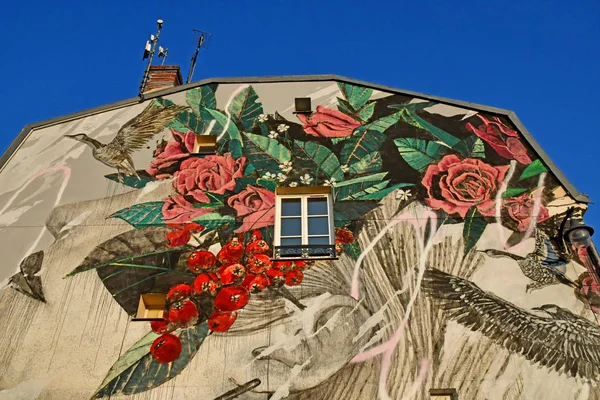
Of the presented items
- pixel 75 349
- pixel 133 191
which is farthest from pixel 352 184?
pixel 75 349

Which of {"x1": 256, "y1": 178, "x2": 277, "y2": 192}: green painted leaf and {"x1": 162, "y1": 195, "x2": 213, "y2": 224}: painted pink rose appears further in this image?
{"x1": 256, "y1": 178, "x2": 277, "y2": 192}: green painted leaf

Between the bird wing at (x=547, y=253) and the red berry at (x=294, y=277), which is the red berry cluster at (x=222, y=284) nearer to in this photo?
the red berry at (x=294, y=277)

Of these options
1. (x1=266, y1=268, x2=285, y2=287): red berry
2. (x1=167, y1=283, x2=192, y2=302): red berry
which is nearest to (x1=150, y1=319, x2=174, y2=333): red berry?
(x1=167, y1=283, x2=192, y2=302): red berry

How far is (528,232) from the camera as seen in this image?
6547mm

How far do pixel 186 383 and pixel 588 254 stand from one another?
4.94 metres

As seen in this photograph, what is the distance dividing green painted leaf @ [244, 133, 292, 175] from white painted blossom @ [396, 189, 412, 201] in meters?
1.66

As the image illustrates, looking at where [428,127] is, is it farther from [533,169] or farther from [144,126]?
[144,126]

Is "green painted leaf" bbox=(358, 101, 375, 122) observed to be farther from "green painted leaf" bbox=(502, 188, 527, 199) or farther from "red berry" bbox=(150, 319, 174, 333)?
"red berry" bbox=(150, 319, 174, 333)

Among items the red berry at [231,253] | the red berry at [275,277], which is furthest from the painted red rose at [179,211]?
the red berry at [275,277]

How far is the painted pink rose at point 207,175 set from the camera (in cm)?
719

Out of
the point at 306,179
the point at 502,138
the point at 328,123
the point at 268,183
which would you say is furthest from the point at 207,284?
the point at 502,138

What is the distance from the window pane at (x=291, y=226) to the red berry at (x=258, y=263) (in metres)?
0.51

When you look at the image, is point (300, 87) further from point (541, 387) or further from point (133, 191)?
point (541, 387)

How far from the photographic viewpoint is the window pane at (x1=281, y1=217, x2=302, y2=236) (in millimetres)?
6738
